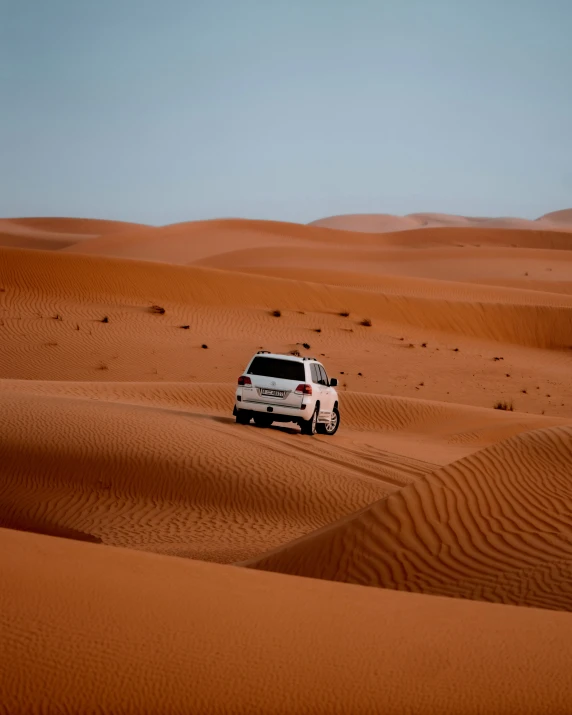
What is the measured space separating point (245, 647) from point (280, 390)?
46.5 feet

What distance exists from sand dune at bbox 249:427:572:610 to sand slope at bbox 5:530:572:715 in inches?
97.6

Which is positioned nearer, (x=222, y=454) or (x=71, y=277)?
(x=222, y=454)

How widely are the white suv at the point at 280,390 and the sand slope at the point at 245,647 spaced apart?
12385 millimetres

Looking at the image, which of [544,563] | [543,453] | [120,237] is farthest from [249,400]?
[120,237]

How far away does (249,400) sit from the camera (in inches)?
780

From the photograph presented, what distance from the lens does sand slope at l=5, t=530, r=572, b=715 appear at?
4789mm

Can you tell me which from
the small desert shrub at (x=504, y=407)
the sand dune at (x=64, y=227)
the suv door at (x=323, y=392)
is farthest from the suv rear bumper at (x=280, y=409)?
the sand dune at (x=64, y=227)

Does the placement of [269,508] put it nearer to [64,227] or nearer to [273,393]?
[273,393]

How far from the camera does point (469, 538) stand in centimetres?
1072

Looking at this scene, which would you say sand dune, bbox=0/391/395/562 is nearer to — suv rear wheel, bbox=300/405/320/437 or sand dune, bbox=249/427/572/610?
suv rear wheel, bbox=300/405/320/437

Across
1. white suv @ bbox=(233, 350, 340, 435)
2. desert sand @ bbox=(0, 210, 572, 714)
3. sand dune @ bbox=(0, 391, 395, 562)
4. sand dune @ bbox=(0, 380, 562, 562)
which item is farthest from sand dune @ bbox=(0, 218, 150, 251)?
sand dune @ bbox=(0, 391, 395, 562)

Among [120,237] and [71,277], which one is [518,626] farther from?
[120,237]

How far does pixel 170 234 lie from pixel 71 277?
3127 inches

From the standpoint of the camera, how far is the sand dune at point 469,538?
9617 mm
